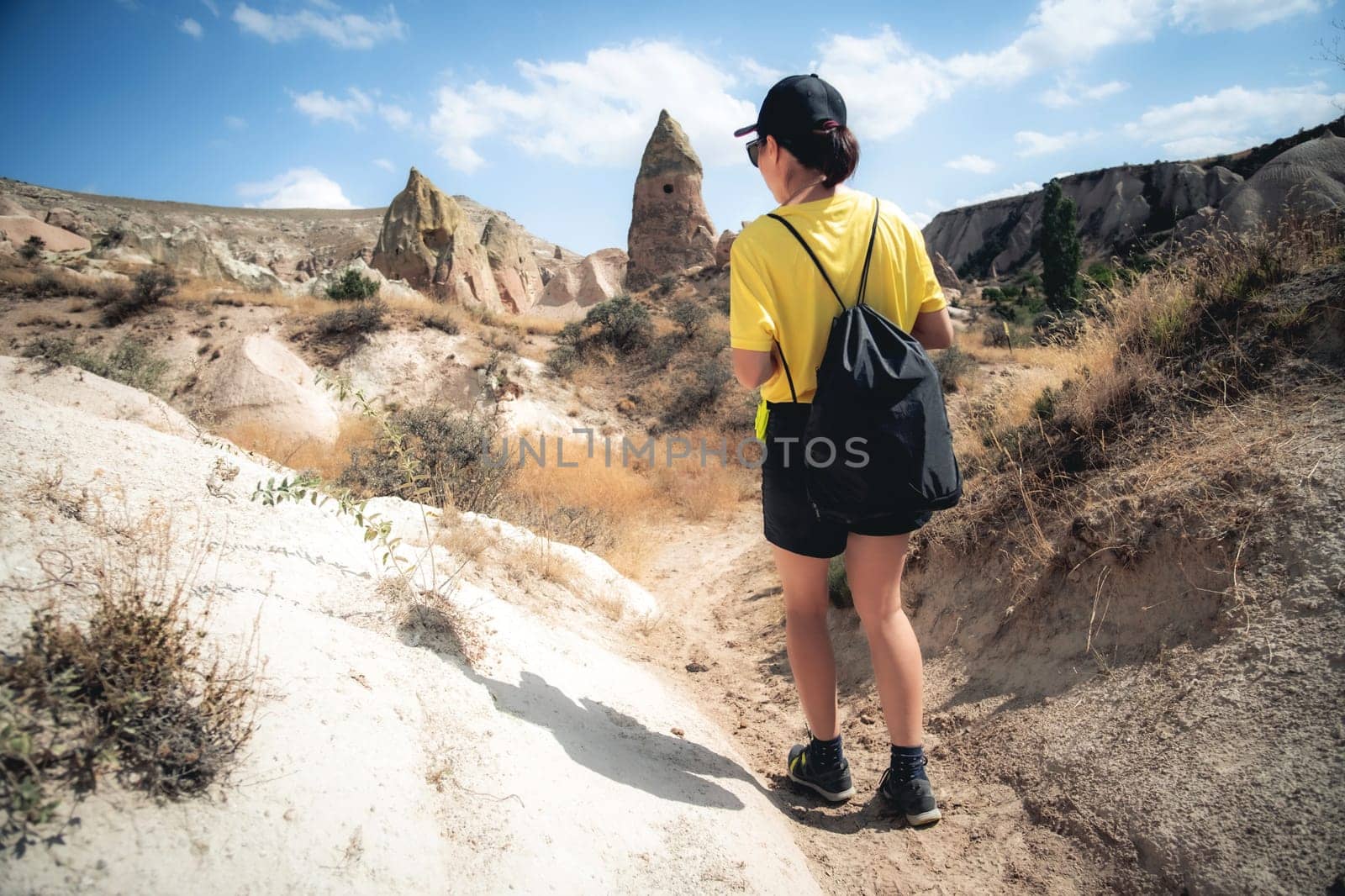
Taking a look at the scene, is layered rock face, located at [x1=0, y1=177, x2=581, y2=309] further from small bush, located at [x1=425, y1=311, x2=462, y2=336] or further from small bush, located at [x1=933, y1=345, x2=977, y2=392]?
small bush, located at [x1=933, y1=345, x2=977, y2=392]

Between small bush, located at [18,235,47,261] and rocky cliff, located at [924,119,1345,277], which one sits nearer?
small bush, located at [18,235,47,261]

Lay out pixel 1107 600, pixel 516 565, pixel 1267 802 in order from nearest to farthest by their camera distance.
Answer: pixel 1267 802, pixel 1107 600, pixel 516 565

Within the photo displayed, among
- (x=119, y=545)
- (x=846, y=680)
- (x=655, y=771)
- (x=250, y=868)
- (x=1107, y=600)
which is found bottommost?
(x=846, y=680)

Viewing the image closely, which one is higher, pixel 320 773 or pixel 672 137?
pixel 672 137

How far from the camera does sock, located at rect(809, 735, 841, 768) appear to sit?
2031 millimetres

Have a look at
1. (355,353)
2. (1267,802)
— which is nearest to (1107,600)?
(1267,802)

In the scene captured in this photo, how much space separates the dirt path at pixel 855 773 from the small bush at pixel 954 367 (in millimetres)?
7639

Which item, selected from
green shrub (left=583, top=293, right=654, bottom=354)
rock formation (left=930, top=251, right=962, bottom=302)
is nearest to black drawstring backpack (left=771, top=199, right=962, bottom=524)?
green shrub (left=583, top=293, right=654, bottom=354)

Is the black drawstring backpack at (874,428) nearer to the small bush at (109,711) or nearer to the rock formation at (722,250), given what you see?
the small bush at (109,711)

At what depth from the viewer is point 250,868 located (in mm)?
1096

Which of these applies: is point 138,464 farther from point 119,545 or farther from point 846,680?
point 846,680

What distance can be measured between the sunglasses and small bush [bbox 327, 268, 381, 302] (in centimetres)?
1251

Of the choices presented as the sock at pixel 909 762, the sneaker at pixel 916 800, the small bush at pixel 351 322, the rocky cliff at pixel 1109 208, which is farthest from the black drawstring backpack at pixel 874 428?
the rocky cliff at pixel 1109 208

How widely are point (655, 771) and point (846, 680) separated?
4.72 ft
